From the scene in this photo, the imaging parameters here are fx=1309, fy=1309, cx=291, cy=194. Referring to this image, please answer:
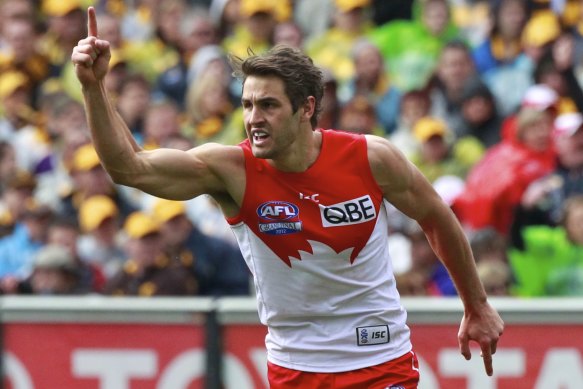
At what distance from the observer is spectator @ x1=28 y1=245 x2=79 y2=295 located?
9.09 meters

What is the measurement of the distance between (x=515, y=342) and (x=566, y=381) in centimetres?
34

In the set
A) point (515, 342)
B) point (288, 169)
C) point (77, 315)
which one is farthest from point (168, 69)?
point (288, 169)

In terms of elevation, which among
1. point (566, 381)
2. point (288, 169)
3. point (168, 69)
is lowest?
point (566, 381)

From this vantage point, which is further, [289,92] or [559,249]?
[559,249]

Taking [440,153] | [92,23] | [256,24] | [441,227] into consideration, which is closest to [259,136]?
[92,23]

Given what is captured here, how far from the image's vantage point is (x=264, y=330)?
738 cm

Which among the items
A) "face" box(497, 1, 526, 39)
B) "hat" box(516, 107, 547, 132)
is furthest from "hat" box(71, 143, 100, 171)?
"face" box(497, 1, 526, 39)

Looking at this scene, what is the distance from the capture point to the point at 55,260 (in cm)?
909

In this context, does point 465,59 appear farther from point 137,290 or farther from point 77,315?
point 77,315

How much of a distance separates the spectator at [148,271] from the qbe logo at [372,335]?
3425mm

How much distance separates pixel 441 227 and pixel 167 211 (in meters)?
4.14

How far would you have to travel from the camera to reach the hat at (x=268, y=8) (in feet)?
38.1

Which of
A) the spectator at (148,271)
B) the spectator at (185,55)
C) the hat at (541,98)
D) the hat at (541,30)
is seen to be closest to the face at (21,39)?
the spectator at (185,55)

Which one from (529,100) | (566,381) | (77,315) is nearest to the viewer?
(566,381)
